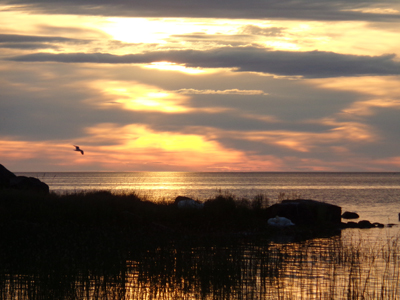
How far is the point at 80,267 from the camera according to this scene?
53.6 ft

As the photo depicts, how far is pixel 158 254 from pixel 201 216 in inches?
473

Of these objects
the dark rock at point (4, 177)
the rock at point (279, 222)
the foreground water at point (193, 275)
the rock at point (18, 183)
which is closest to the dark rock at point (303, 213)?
the rock at point (279, 222)

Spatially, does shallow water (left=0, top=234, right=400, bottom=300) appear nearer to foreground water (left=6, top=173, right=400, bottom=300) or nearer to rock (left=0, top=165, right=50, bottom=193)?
foreground water (left=6, top=173, right=400, bottom=300)

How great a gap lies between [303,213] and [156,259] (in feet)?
64.1

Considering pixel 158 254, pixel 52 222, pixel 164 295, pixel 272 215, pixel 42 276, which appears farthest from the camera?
pixel 272 215

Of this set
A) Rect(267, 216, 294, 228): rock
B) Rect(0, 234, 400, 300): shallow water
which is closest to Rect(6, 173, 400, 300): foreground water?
Rect(0, 234, 400, 300): shallow water

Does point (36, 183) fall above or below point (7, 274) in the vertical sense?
above

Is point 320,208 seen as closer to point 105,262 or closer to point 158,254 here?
point 158,254

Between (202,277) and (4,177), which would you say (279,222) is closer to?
(202,277)

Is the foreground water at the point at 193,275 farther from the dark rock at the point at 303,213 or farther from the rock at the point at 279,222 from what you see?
the dark rock at the point at 303,213

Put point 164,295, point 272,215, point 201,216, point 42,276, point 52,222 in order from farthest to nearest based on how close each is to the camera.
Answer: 1. point 272,215
2. point 201,216
3. point 52,222
4. point 42,276
5. point 164,295

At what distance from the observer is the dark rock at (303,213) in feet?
115

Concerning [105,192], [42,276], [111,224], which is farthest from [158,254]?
[105,192]

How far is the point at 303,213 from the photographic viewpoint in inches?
1394
